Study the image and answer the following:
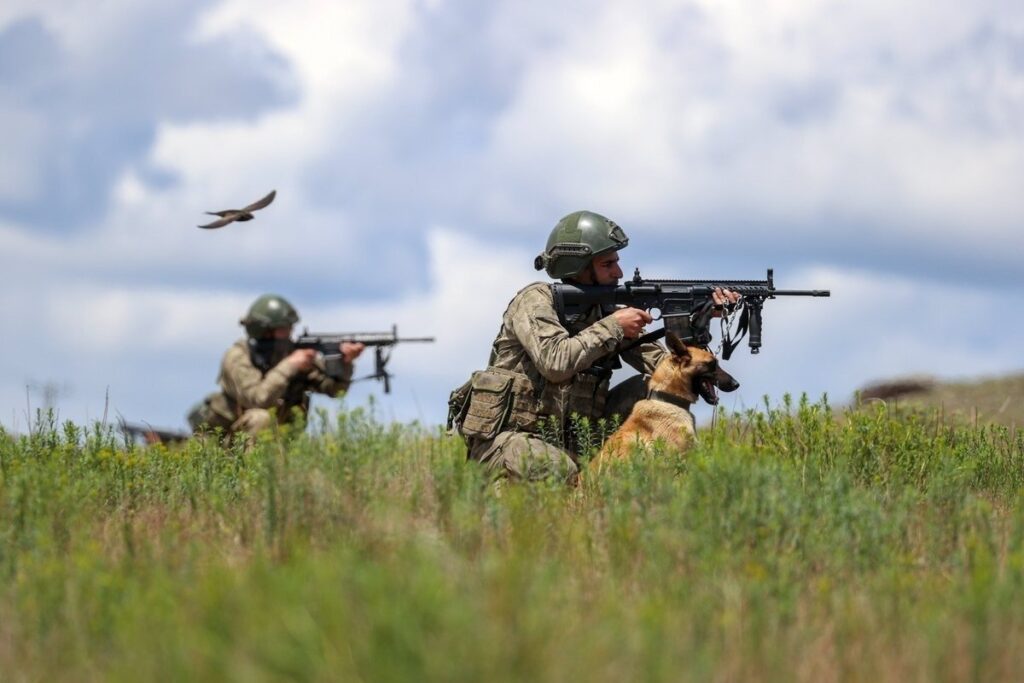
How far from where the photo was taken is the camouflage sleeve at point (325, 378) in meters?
14.8

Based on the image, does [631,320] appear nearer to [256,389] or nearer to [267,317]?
[256,389]

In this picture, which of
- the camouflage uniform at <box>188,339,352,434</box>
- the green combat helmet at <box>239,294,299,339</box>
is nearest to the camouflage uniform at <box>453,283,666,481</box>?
the camouflage uniform at <box>188,339,352,434</box>

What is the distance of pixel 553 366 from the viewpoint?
7.86 m

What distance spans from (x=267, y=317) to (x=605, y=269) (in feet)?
24.3

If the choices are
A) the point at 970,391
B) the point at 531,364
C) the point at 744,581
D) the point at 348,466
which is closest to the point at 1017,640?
the point at 744,581

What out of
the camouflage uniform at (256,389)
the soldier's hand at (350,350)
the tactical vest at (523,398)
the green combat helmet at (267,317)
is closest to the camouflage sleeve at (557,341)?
the tactical vest at (523,398)

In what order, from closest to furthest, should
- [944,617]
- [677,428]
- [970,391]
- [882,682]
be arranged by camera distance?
[882,682]
[944,617]
[677,428]
[970,391]

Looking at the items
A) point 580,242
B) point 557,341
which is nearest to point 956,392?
point 580,242

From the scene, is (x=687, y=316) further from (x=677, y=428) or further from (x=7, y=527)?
(x=7, y=527)

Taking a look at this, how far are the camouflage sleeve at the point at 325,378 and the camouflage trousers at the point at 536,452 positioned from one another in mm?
6512

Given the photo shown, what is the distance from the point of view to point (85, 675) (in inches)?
170

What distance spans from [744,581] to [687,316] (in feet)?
12.7

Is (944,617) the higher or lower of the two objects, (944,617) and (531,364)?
the lower

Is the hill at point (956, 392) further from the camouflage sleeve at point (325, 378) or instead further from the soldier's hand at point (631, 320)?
the soldier's hand at point (631, 320)
